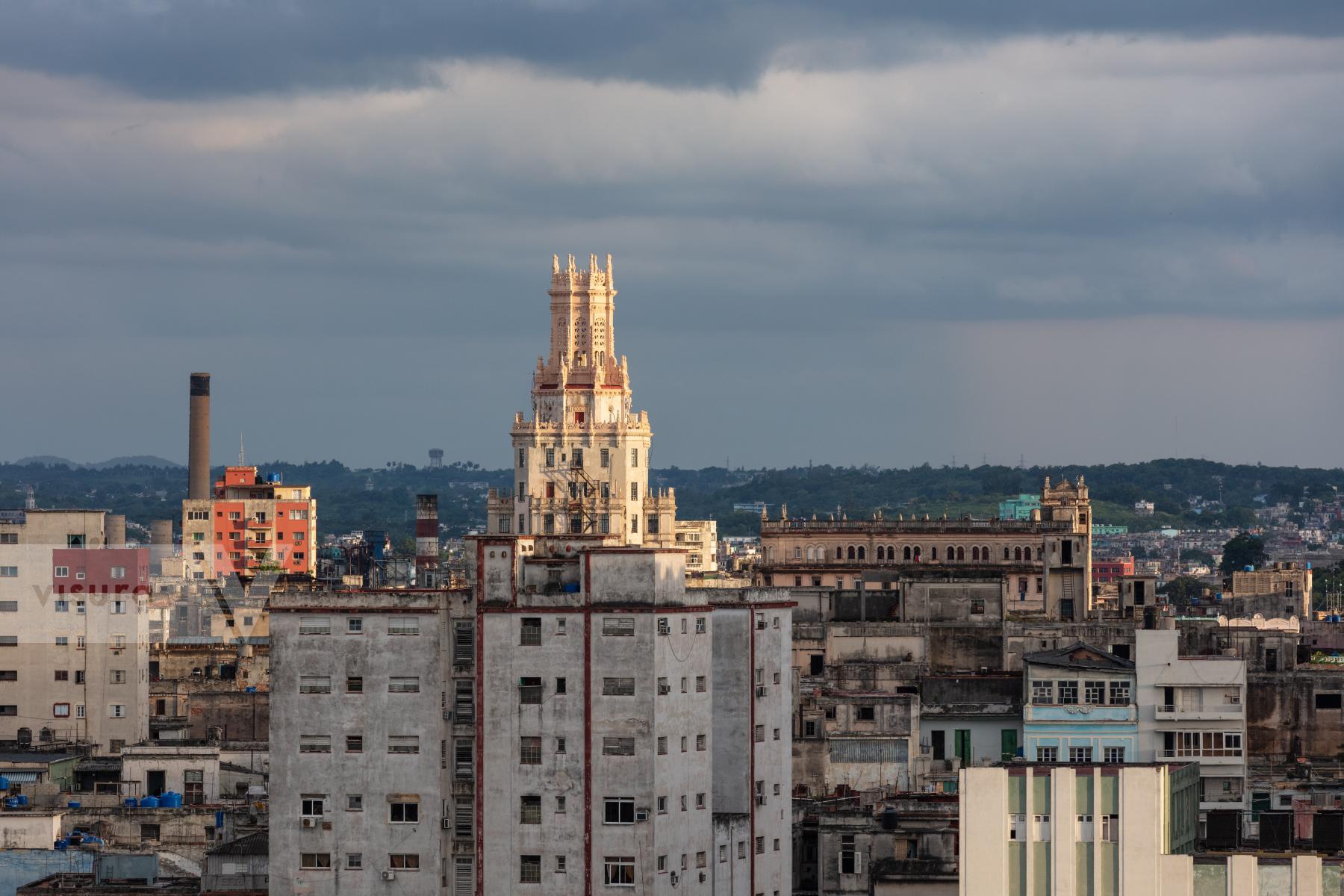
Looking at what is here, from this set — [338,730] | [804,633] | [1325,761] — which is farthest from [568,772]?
[804,633]

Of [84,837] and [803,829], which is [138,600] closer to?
[84,837]

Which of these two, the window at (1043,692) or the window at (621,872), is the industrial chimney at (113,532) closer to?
the window at (1043,692)

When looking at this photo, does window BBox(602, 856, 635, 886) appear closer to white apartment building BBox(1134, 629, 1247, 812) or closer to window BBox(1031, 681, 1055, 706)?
white apartment building BBox(1134, 629, 1247, 812)

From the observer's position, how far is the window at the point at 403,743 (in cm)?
10519

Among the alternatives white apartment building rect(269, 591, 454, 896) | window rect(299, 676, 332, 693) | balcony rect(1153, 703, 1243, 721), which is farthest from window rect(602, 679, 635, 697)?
balcony rect(1153, 703, 1243, 721)

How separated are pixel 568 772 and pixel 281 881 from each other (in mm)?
9856

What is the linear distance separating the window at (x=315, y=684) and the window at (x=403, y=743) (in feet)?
7.96

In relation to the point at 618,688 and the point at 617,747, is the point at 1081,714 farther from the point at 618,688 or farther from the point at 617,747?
the point at 617,747

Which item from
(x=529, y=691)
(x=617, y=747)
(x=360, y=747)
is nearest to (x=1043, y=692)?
(x=617, y=747)

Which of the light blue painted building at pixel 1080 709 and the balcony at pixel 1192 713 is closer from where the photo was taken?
the balcony at pixel 1192 713

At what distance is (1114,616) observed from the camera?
17538 centimetres

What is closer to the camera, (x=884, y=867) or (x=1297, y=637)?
(x=884, y=867)

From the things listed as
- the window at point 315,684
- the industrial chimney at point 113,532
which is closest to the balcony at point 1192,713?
the window at point 315,684

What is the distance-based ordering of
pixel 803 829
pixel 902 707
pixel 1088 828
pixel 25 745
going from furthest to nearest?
pixel 25 745, pixel 902 707, pixel 803 829, pixel 1088 828
